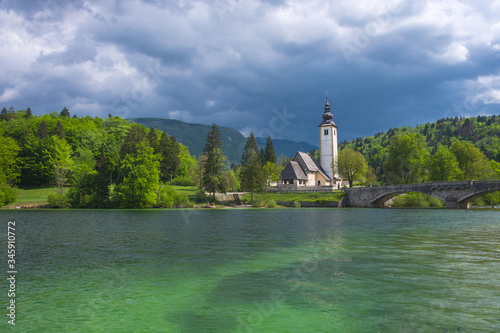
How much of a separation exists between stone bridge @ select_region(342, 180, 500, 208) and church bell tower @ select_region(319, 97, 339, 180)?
26585 millimetres

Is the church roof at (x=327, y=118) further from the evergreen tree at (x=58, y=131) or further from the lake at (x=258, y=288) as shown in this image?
the lake at (x=258, y=288)

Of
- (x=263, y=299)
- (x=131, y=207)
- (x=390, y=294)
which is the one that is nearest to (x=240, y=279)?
(x=263, y=299)

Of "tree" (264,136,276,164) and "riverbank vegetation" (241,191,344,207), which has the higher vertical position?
"tree" (264,136,276,164)

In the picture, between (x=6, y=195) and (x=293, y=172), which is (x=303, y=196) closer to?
(x=293, y=172)

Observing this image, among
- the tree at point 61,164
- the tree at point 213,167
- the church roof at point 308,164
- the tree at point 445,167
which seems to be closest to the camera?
the tree at point 61,164

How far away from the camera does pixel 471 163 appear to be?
83.5 meters

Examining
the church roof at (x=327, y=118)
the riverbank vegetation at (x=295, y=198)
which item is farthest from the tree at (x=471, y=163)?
the church roof at (x=327, y=118)

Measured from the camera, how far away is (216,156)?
7888cm

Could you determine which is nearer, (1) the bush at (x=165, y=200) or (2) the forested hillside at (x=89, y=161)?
(2) the forested hillside at (x=89, y=161)

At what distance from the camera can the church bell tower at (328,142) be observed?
106 metres

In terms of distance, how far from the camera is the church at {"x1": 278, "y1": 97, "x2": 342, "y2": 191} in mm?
96938

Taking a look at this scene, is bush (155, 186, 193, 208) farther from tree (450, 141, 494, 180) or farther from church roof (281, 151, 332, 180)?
tree (450, 141, 494, 180)

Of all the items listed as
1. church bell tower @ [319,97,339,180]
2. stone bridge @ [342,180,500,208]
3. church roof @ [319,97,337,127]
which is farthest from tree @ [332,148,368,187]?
stone bridge @ [342,180,500,208]

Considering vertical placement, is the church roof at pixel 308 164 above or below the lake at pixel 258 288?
above
